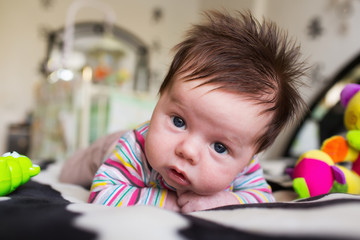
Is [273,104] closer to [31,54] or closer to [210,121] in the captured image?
[210,121]

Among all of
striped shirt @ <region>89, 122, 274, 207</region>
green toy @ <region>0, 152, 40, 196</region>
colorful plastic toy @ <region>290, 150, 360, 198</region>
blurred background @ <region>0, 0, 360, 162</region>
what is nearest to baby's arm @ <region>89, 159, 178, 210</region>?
striped shirt @ <region>89, 122, 274, 207</region>

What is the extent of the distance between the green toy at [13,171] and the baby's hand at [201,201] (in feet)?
1.05

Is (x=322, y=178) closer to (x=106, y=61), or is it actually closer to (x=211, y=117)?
(x=211, y=117)

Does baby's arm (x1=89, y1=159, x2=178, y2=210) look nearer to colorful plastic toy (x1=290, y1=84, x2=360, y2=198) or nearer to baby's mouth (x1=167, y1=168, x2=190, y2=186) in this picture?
baby's mouth (x1=167, y1=168, x2=190, y2=186)

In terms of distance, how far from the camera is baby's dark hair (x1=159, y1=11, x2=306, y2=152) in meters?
0.58

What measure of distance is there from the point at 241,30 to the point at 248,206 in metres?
0.36

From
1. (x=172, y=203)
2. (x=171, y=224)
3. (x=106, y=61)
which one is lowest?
(x=172, y=203)

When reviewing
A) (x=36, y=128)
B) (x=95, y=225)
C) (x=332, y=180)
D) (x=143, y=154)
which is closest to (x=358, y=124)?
(x=332, y=180)

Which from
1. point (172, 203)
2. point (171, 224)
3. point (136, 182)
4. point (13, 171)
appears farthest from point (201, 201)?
point (13, 171)

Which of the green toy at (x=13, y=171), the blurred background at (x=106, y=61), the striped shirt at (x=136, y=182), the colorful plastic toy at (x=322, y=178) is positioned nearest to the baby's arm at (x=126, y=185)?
the striped shirt at (x=136, y=182)

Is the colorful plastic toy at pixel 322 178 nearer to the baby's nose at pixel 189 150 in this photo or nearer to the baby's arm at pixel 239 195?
the baby's arm at pixel 239 195

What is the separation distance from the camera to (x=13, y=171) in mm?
612

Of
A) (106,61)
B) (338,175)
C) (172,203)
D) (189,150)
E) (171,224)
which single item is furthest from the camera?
(106,61)

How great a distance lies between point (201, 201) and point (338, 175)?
15.5 inches
